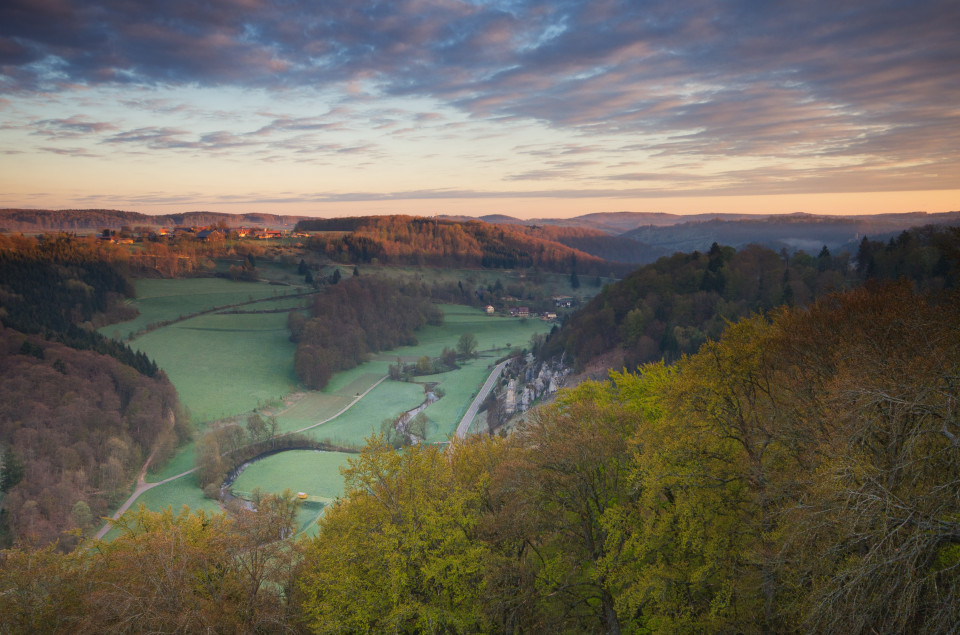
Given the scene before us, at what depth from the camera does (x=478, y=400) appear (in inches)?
3401

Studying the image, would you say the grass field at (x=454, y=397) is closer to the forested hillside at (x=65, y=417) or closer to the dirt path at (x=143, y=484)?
the dirt path at (x=143, y=484)

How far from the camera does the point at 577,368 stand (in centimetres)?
7294

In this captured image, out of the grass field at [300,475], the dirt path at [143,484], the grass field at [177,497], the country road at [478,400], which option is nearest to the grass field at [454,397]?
the country road at [478,400]

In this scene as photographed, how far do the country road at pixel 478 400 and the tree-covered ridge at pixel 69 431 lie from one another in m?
36.2

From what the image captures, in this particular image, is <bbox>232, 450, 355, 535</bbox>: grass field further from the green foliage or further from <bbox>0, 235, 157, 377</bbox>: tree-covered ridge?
the green foliage

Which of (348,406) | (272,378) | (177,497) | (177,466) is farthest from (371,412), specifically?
(177,497)

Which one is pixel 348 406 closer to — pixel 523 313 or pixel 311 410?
pixel 311 410

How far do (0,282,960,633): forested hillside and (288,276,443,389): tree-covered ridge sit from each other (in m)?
89.0

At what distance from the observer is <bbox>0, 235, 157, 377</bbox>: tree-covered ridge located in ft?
292

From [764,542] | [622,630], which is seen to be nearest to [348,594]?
[622,630]

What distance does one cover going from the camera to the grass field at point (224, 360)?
9031cm

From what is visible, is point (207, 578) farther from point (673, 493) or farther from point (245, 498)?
point (245, 498)

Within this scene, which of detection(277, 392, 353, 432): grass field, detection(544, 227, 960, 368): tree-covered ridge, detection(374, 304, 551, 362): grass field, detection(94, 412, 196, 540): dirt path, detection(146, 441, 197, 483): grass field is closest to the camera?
detection(94, 412, 196, 540): dirt path

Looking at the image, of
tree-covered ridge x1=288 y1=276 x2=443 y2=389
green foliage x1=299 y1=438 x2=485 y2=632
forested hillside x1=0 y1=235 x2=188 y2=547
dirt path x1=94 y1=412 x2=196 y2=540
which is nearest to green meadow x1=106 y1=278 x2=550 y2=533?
dirt path x1=94 y1=412 x2=196 y2=540
